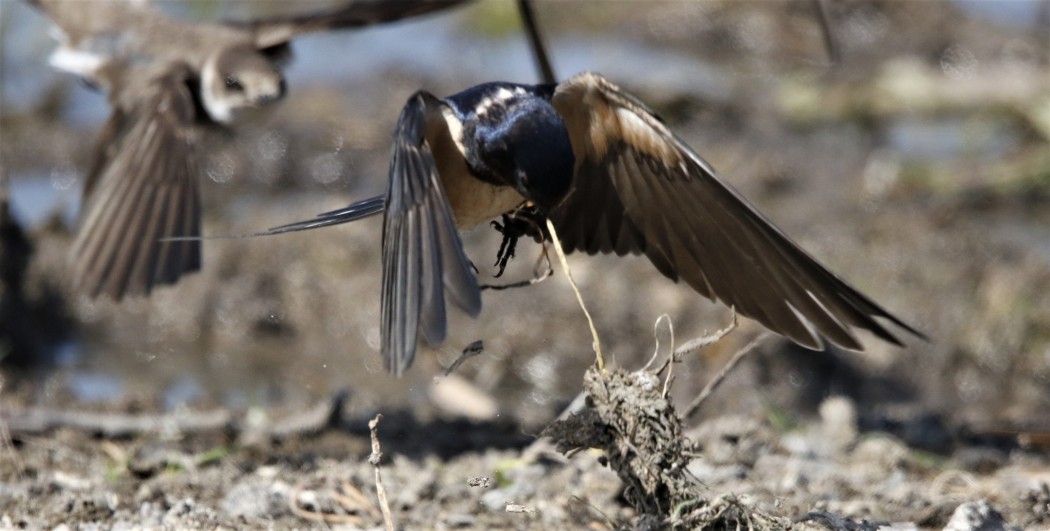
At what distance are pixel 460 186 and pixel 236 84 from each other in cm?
269

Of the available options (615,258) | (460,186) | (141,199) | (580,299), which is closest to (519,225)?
(460,186)

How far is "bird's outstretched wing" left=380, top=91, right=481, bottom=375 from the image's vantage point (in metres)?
2.79

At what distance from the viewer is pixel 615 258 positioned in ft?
22.4

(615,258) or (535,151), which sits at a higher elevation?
(535,151)

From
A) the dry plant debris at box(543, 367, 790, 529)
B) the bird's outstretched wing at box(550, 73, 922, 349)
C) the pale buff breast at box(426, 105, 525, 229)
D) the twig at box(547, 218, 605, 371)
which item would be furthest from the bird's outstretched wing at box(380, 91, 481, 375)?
the bird's outstretched wing at box(550, 73, 922, 349)

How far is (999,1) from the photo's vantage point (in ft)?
37.1

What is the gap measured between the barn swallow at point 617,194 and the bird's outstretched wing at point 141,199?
5.16ft

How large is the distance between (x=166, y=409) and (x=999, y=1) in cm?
829

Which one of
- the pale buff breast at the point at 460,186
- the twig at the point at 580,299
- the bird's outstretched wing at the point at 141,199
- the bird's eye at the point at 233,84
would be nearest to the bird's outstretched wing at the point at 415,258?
the twig at the point at 580,299

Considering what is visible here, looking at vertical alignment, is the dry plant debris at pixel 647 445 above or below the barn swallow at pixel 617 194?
below

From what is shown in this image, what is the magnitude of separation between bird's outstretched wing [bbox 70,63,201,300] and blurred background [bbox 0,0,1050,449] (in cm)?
51

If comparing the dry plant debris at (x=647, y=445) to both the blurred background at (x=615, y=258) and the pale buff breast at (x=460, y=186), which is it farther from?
the blurred background at (x=615, y=258)

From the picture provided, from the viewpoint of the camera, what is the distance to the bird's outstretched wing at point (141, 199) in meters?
5.04

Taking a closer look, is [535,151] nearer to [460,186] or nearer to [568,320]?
[460,186]
